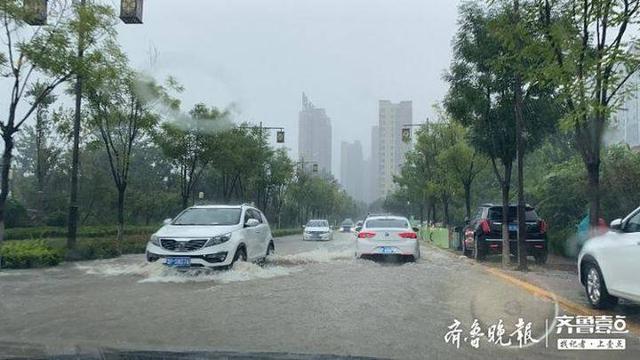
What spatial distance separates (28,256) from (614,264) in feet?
43.9

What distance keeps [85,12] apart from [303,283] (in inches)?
288

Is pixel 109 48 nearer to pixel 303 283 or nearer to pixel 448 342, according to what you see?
pixel 303 283

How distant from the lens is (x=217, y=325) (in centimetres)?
788

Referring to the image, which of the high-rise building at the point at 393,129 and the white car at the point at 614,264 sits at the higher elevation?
the high-rise building at the point at 393,129

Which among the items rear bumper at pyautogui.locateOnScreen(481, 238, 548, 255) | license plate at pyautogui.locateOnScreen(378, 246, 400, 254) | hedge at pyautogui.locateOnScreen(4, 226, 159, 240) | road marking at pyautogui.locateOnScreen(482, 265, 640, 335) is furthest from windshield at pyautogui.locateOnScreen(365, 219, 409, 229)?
hedge at pyautogui.locateOnScreen(4, 226, 159, 240)

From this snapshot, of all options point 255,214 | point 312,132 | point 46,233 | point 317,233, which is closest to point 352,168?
point 312,132

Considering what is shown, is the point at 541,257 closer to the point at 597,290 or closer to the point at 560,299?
the point at 560,299

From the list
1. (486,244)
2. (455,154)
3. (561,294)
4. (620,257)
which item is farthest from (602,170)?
(620,257)

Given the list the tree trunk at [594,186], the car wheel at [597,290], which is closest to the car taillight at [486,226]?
the tree trunk at [594,186]

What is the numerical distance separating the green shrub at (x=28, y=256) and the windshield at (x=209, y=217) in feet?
13.5

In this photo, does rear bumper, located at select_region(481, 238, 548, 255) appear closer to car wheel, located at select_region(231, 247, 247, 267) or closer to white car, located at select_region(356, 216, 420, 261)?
white car, located at select_region(356, 216, 420, 261)

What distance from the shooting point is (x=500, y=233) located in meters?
17.7

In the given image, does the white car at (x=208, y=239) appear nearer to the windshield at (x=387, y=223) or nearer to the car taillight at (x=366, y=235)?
the car taillight at (x=366, y=235)

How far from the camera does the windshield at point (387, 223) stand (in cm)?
1736
